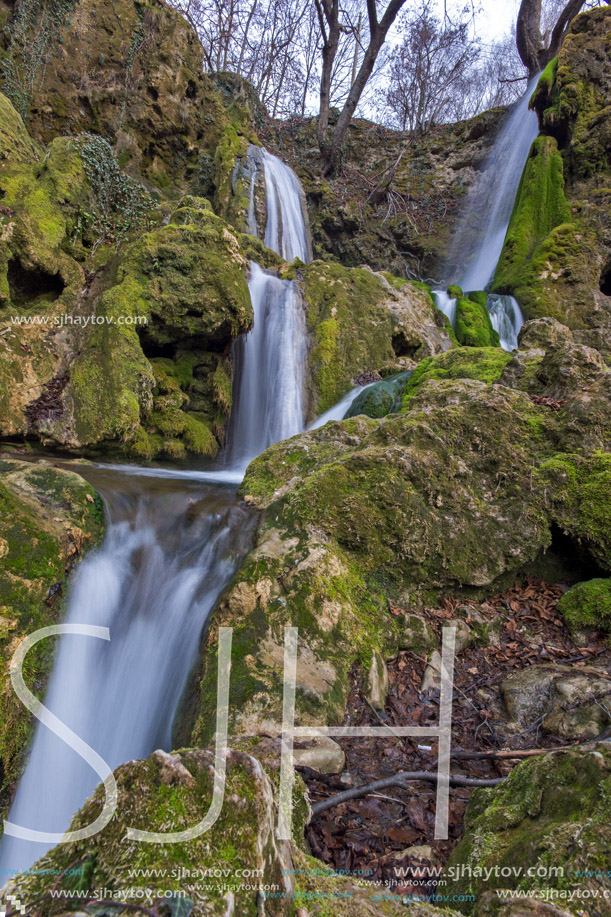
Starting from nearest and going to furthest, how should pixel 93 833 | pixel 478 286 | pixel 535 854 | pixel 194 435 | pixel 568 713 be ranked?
pixel 93 833
pixel 535 854
pixel 568 713
pixel 194 435
pixel 478 286

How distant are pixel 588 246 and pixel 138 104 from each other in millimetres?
13620

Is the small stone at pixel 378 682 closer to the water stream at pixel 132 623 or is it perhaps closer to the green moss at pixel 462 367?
the water stream at pixel 132 623

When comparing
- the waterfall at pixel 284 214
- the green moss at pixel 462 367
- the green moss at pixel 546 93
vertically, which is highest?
the green moss at pixel 546 93

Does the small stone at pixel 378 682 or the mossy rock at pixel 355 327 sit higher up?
the mossy rock at pixel 355 327

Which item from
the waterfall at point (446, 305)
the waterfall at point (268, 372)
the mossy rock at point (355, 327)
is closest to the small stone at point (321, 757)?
the waterfall at point (268, 372)

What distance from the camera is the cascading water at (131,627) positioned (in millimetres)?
2812

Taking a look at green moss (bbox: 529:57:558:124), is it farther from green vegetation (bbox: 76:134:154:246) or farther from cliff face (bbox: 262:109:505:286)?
green vegetation (bbox: 76:134:154:246)

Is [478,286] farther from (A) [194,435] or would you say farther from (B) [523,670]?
(B) [523,670]

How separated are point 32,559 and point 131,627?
3.21 feet

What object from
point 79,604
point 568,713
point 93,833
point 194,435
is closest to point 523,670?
point 568,713

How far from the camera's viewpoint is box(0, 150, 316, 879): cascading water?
2.81 metres

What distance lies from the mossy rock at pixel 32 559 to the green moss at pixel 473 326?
32.1 ft

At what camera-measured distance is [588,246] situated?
40.8ft

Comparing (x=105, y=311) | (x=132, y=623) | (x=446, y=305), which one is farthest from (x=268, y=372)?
(x=132, y=623)
